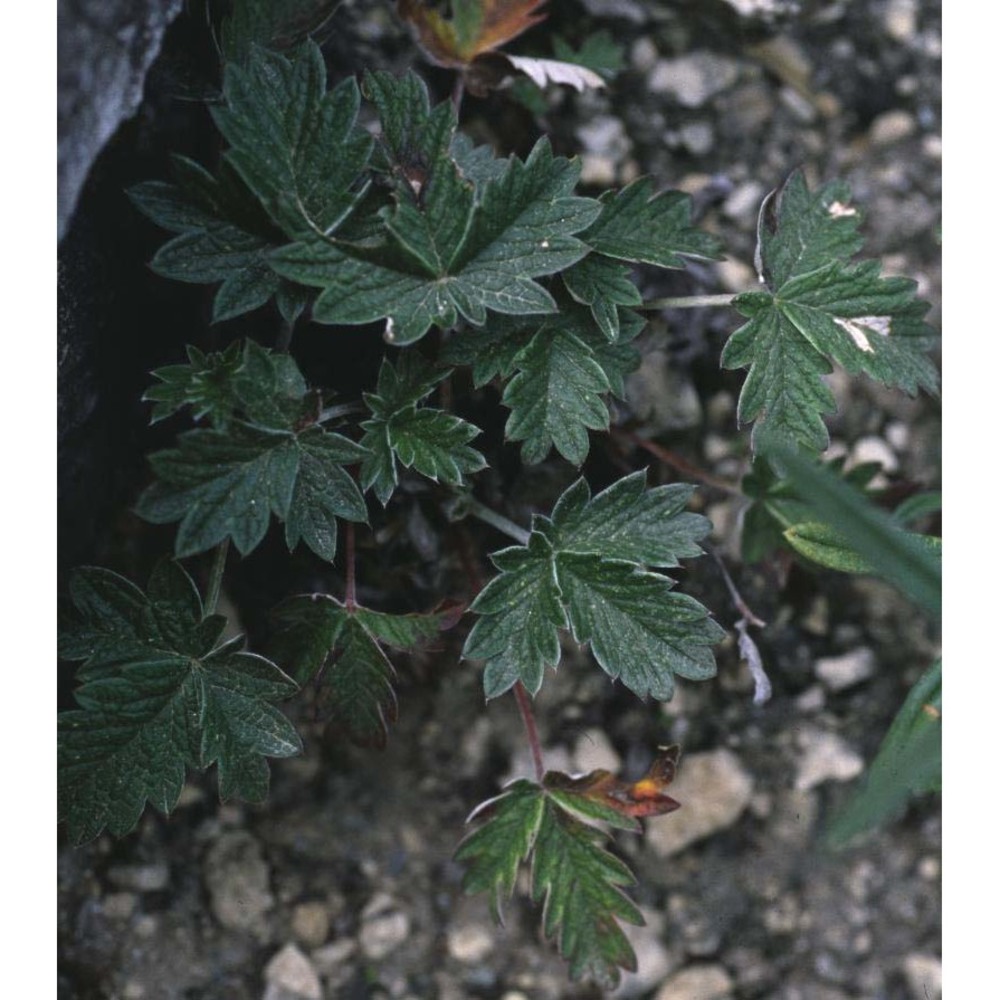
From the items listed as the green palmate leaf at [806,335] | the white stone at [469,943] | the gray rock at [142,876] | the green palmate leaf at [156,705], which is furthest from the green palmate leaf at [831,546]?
the gray rock at [142,876]

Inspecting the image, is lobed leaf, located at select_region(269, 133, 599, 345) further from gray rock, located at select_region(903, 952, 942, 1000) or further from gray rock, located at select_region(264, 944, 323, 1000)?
gray rock, located at select_region(903, 952, 942, 1000)

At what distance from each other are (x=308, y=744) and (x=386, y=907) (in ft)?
1.02

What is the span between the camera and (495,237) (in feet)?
4.36

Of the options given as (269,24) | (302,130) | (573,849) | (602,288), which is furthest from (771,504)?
(269,24)

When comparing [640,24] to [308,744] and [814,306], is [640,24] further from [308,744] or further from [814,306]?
[308,744]

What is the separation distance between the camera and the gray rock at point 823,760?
6.23ft

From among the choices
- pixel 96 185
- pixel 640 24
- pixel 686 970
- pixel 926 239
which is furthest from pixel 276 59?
pixel 686 970

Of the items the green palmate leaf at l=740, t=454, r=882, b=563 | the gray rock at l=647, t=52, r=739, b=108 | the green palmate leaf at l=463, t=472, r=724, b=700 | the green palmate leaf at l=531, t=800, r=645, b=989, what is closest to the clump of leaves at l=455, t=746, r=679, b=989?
the green palmate leaf at l=531, t=800, r=645, b=989

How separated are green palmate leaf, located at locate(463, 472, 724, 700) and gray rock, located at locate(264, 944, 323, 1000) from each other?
0.70 metres

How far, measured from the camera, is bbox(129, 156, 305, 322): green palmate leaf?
1.33m

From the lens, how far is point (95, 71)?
4.00ft

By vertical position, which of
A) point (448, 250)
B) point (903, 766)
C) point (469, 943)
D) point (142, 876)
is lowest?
point (469, 943)

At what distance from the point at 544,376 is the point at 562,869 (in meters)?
0.69

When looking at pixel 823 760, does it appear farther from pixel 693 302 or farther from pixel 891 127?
pixel 891 127
